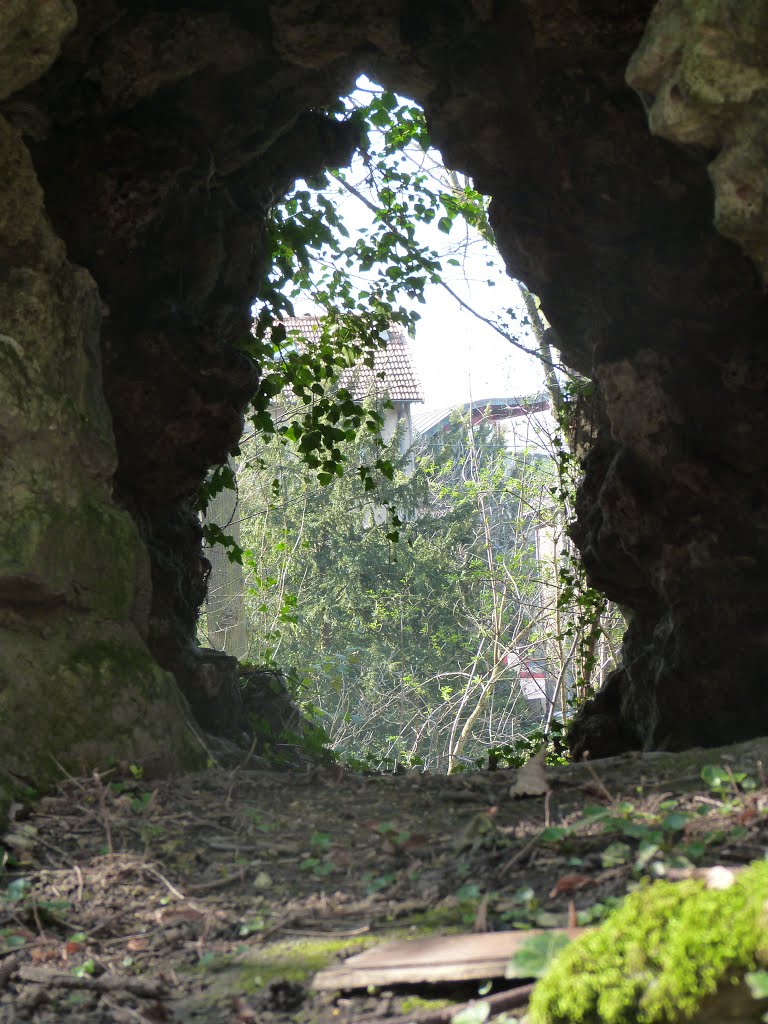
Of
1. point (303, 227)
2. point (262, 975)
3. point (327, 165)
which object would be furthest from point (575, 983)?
point (303, 227)

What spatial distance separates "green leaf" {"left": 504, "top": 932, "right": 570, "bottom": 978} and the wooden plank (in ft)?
0.12

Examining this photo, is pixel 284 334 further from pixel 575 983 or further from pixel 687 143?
pixel 575 983

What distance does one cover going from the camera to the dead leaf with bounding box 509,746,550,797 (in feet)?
12.1

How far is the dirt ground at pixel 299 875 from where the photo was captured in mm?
2383

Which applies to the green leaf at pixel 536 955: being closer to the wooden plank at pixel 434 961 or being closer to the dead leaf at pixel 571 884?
the wooden plank at pixel 434 961

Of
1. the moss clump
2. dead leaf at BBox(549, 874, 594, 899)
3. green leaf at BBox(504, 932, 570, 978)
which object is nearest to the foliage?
dead leaf at BBox(549, 874, 594, 899)

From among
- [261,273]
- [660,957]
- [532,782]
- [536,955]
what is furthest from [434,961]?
[261,273]

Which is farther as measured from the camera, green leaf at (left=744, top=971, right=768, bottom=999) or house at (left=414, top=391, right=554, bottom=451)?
house at (left=414, top=391, right=554, bottom=451)

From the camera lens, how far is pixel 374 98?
23.3 feet

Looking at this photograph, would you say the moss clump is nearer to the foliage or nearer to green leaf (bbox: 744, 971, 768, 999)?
green leaf (bbox: 744, 971, 768, 999)

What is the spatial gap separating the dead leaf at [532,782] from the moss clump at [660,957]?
182cm

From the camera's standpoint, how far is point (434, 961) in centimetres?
215

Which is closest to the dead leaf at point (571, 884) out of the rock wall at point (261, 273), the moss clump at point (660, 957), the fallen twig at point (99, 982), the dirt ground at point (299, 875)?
the dirt ground at point (299, 875)

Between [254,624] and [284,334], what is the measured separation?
12.4 m
